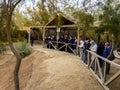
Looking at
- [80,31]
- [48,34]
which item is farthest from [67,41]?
[48,34]

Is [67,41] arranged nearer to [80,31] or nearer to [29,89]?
[80,31]

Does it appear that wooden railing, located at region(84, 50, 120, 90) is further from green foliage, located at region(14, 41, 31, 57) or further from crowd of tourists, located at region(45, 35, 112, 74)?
green foliage, located at region(14, 41, 31, 57)

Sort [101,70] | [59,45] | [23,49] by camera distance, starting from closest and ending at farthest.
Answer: [101,70]
[23,49]
[59,45]

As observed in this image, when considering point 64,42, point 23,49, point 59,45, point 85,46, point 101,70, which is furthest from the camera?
point 59,45

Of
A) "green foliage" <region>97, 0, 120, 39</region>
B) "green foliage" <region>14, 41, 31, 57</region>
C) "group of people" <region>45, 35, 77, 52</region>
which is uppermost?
"green foliage" <region>97, 0, 120, 39</region>

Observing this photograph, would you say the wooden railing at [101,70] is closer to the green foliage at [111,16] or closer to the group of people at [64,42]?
the green foliage at [111,16]

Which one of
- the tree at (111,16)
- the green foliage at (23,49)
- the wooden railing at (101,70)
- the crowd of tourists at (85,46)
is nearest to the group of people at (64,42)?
the crowd of tourists at (85,46)

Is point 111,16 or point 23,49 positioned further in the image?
point 23,49

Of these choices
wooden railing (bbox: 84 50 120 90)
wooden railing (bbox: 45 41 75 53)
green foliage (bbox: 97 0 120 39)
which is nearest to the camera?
wooden railing (bbox: 84 50 120 90)

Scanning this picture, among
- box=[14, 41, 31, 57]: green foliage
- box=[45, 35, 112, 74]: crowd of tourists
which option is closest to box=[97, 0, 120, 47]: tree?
box=[45, 35, 112, 74]: crowd of tourists

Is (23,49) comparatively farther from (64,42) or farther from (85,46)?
(85,46)

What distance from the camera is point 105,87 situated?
1248cm

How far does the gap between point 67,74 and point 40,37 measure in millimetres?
33345

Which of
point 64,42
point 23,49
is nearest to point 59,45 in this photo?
point 64,42
